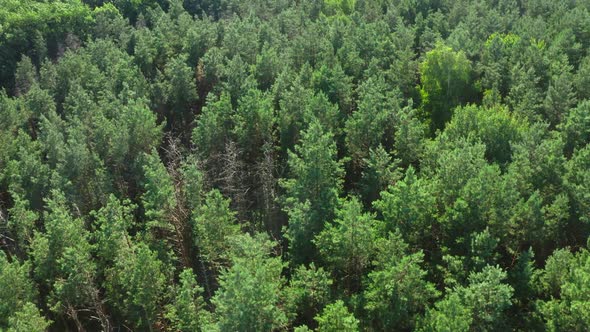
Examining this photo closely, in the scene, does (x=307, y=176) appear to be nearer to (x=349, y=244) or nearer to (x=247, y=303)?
(x=349, y=244)

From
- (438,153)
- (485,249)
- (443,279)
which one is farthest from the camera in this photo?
(438,153)

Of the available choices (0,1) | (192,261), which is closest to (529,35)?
(192,261)

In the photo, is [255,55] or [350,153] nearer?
[350,153]

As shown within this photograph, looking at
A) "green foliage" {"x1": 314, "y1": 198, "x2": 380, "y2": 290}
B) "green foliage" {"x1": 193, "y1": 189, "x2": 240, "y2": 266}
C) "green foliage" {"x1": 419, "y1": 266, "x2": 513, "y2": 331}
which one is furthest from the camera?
"green foliage" {"x1": 193, "y1": 189, "x2": 240, "y2": 266}

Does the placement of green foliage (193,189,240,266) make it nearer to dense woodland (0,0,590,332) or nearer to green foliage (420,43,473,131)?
dense woodland (0,0,590,332)

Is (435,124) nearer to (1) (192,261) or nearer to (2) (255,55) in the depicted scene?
(2) (255,55)

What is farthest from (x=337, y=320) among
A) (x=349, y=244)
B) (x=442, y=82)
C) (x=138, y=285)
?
(x=442, y=82)

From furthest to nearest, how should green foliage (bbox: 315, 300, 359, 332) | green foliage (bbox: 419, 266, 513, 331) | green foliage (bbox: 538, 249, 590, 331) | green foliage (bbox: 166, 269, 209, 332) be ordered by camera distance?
green foliage (bbox: 166, 269, 209, 332), green foliage (bbox: 315, 300, 359, 332), green foliage (bbox: 419, 266, 513, 331), green foliage (bbox: 538, 249, 590, 331)

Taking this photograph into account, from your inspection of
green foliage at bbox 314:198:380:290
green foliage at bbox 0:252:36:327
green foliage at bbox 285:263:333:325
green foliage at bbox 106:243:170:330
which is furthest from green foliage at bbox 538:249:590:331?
green foliage at bbox 0:252:36:327

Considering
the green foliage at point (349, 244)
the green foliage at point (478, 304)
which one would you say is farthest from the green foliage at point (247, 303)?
the green foliage at point (478, 304)

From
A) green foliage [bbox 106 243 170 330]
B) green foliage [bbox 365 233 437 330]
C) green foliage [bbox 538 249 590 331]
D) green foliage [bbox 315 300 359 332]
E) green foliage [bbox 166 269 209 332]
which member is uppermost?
green foliage [bbox 538 249 590 331]
